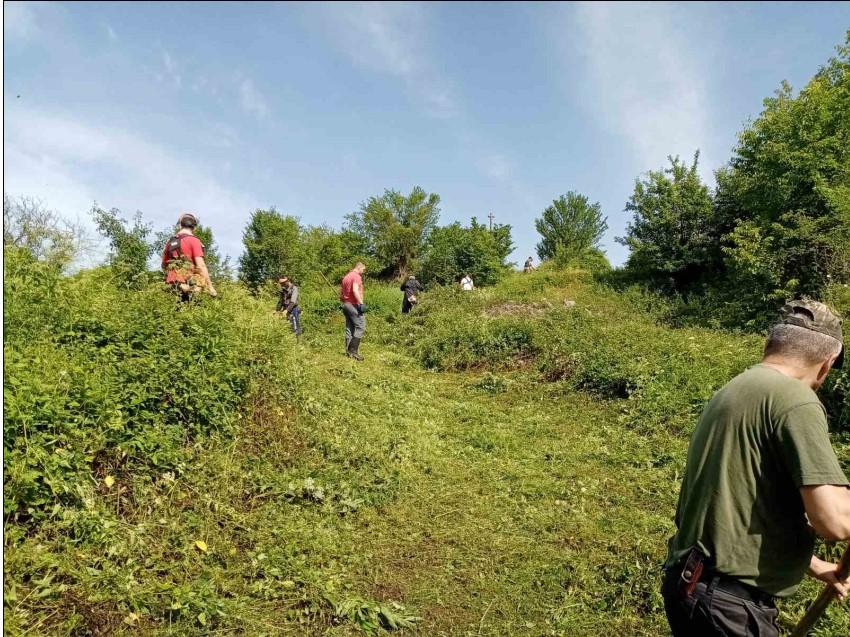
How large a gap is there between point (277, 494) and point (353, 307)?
617 centimetres

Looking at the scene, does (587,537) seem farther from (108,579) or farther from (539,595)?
(108,579)

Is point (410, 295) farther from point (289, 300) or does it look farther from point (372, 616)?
point (372, 616)

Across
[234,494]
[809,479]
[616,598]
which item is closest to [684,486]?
[809,479]

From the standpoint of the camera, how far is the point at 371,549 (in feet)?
14.2

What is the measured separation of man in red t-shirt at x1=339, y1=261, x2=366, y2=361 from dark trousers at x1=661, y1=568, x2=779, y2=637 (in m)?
8.87

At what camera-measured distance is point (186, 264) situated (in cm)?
A: 587

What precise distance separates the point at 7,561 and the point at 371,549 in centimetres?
240

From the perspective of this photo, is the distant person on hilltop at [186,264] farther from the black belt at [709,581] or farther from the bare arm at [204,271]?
the black belt at [709,581]

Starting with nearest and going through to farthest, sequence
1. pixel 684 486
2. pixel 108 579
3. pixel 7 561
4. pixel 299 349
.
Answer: pixel 684 486
pixel 7 561
pixel 108 579
pixel 299 349

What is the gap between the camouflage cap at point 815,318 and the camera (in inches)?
79.0

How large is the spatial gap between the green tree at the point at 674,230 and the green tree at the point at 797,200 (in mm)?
1470

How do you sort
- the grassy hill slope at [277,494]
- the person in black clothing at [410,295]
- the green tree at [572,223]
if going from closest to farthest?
the grassy hill slope at [277,494] < the person in black clothing at [410,295] < the green tree at [572,223]

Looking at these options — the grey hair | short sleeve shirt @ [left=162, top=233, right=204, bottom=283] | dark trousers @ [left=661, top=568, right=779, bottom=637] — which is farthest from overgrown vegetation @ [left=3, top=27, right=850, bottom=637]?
the grey hair

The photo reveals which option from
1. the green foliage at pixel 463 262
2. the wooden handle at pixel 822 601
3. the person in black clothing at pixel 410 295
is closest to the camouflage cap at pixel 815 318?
the wooden handle at pixel 822 601
